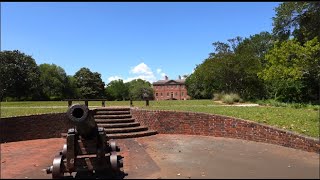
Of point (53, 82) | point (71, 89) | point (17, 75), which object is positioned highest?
point (53, 82)

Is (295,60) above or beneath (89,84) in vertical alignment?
beneath

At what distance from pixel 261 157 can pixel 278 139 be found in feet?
6.86

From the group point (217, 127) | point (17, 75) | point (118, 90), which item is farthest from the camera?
point (118, 90)

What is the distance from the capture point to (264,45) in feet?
205

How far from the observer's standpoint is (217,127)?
13844 mm

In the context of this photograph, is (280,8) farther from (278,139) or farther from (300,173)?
(300,173)

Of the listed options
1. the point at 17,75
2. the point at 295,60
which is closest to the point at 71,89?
the point at 17,75

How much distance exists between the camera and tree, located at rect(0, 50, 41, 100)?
4425 centimetres

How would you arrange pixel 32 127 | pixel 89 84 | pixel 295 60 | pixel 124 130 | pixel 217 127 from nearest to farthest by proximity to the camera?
pixel 217 127 → pixel 32 127 → pixel 124 130 → pixel 295 60 → pixel 89 84

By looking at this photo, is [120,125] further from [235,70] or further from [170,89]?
[170,89]

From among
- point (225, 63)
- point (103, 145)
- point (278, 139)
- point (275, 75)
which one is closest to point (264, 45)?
point (225, 63)

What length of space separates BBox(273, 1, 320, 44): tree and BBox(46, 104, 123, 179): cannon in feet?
75.9

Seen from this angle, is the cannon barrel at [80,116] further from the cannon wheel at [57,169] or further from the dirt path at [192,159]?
the dirt path at [192,159]

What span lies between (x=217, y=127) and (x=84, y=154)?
6.99 metres
